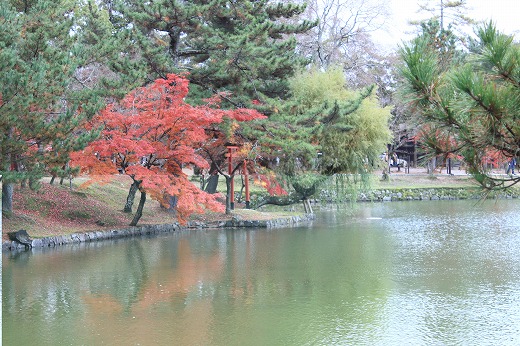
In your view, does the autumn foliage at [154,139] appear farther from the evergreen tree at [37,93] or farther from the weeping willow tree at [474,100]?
the weeping willow tree at [474,100]

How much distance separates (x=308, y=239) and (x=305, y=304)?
18.4 feet

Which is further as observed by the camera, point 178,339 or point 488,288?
point 488,288

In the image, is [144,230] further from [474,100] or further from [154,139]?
[474,100]

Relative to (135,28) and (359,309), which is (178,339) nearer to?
(359,309)

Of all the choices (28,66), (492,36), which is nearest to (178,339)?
(492,36)

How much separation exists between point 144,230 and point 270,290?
615 cm

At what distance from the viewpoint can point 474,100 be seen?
12.0 feet

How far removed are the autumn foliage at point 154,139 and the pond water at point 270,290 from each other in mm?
1178

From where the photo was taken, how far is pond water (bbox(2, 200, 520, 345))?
18.8ft

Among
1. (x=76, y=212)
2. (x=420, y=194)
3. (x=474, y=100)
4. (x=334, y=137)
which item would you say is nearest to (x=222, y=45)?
(x=334, y=137)

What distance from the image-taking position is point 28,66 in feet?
30.9

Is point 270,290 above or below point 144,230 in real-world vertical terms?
below

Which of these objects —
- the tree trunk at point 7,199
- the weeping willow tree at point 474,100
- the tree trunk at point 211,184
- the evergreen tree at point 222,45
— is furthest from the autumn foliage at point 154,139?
the weeping willow tree at point 474,100

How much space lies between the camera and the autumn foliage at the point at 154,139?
39.4 ft
